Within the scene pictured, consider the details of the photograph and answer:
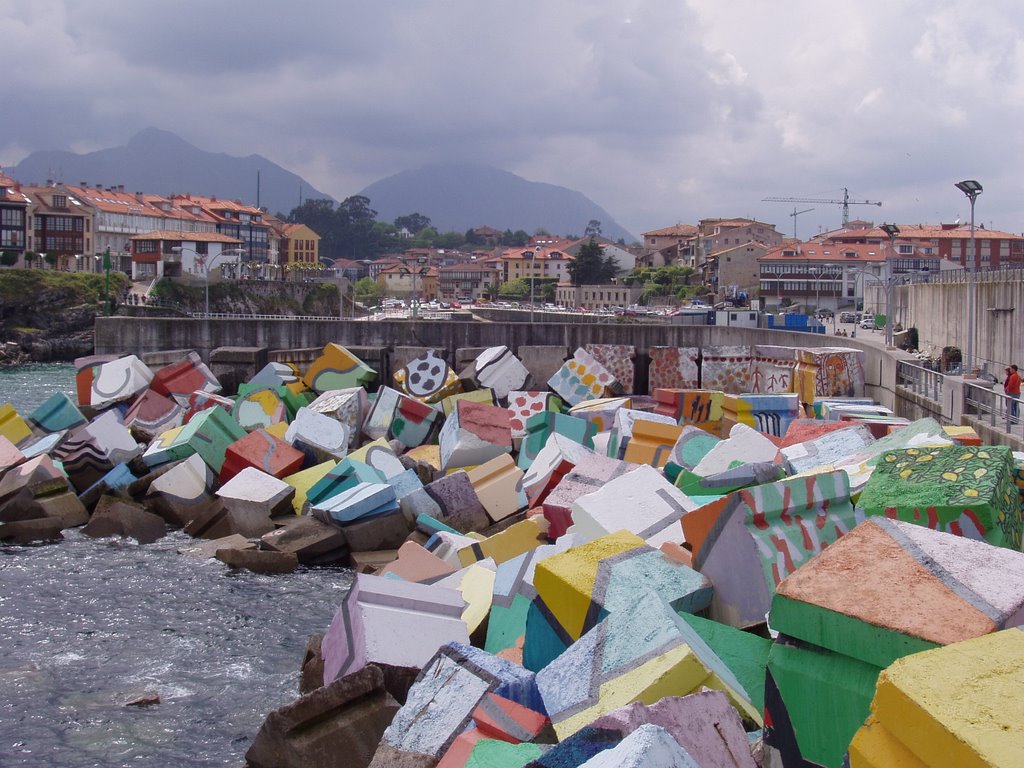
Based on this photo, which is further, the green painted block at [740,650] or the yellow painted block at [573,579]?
the yellow painted block at [573,579]

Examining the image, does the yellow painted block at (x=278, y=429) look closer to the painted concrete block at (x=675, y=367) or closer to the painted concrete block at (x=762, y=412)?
the painted concrete block at (x=762, y=412)

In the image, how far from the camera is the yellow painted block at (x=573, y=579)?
7273mm

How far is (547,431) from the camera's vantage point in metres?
18.1

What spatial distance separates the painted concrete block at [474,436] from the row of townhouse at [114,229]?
64.6m

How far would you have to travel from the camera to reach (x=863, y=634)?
17.4 feet

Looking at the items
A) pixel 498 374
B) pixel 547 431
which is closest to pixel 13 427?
pixel 498 374

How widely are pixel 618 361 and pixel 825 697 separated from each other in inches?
739

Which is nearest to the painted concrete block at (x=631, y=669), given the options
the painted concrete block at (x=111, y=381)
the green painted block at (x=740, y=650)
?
the green painted block at (x=740, y=650)

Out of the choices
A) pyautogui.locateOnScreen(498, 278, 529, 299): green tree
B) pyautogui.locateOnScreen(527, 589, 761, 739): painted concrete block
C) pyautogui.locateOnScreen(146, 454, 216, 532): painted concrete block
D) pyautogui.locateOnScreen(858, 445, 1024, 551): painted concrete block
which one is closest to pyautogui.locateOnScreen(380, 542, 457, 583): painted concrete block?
pyautogui.locateOnScreen(527, 589, 761, 739): painted concrete block

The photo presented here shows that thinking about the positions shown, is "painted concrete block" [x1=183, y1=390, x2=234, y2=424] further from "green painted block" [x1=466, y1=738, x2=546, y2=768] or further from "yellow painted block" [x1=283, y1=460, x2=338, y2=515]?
"green painted block" [x1=466, y1=738, x2=546, y2=768]

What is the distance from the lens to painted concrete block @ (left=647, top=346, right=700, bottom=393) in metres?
23.7

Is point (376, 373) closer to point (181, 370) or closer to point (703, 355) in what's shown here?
point (181, 370)

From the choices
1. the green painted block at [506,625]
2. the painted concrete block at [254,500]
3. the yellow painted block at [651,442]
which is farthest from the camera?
the yellow painted block at [651,442]

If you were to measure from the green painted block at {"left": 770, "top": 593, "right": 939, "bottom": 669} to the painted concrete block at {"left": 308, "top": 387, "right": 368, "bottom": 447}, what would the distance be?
1435cm
